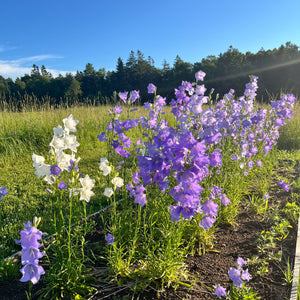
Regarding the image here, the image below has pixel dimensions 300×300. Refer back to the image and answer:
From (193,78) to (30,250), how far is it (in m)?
32.3

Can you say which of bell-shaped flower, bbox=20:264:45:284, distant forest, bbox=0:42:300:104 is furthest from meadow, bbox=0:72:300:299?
distant forest, bbox=0:42:300:104

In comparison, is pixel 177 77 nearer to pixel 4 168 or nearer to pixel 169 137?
pixel 4 168

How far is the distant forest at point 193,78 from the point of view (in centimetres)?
2534

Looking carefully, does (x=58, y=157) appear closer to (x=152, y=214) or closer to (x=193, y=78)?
(x=152, y=214)

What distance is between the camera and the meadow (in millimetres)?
1491

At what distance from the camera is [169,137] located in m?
1.46

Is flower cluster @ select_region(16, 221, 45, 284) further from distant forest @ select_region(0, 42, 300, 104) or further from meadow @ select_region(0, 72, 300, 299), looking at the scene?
distant forest @ select_region(0, 42, 300, 104)

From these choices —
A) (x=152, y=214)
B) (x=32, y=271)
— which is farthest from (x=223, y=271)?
(x=32, y=271)

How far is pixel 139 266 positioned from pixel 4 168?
155 inches

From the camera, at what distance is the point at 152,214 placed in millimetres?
2004

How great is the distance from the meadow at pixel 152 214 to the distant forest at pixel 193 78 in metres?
19.1

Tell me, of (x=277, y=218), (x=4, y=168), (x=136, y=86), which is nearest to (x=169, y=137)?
(x=277, y=218)

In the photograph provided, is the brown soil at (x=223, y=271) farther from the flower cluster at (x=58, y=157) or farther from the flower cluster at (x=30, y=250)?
the flower cluster at (x=58, y=157)

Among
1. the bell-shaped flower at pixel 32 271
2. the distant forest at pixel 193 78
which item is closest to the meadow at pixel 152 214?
the bell-shaped flower at pixel 32 271
